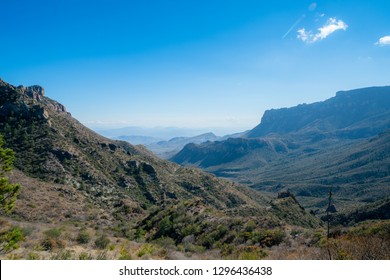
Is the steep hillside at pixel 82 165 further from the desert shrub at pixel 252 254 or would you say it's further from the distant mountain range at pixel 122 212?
the desert shrub at pixel 252 254

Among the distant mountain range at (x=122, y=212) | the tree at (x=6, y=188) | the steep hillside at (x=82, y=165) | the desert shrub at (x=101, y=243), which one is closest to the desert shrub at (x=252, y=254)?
the distant mountain range at (x=122, y=212)

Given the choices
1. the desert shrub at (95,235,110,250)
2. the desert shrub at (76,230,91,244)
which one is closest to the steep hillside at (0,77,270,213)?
the desert shrub at (76,230,91,244)

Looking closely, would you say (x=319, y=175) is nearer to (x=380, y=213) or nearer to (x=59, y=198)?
(x=380, y=213)

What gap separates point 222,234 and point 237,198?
4702 centimetres

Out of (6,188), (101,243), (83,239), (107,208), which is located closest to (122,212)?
(107,208)

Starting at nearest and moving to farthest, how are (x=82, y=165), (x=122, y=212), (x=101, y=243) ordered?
(x=101, y=243)
(x=122, y=212)
(x=82, y=165)

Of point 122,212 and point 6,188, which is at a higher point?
point 6,188

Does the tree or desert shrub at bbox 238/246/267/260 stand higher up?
the tree

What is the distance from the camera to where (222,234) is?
72.9 ft

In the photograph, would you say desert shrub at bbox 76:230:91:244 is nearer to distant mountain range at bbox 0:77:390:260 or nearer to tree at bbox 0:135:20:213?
distant mountain range at bbox 0:77:390:260

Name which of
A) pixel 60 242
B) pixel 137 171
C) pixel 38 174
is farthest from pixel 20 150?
pixel 60 242

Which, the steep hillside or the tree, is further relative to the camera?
the steep hillside

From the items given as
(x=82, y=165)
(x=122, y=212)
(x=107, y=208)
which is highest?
(x=82, y=165)

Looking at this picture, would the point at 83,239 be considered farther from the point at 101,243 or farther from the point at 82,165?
the point at 82,165
